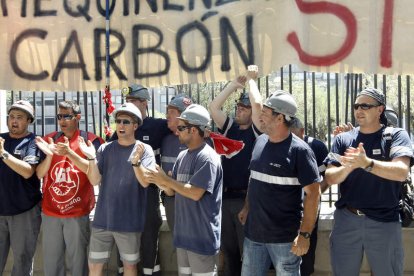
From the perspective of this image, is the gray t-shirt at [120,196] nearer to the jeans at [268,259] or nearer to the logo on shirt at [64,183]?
the logo on shirt at [64,183]

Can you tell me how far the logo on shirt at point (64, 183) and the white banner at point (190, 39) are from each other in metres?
1.16

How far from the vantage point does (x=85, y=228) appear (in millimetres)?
4848

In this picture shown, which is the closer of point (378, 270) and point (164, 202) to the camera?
point (378, 270)

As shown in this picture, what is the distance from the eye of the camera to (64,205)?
474 cm

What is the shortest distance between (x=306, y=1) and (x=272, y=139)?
1725mm

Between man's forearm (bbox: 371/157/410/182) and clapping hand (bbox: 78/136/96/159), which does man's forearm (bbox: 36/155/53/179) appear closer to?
clapping hand (bbox: 78/136/96/159)

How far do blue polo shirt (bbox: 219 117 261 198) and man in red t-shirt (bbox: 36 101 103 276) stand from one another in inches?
48.5

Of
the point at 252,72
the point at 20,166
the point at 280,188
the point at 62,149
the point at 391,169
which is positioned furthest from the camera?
the point at 252,72

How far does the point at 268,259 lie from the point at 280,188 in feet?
1.90

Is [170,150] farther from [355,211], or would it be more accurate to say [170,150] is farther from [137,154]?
[355,211]

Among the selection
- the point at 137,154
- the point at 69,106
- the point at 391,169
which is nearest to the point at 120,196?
the point at 137,154

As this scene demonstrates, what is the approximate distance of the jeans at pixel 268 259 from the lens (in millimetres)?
3879

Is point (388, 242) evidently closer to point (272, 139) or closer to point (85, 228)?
point (272, 139)

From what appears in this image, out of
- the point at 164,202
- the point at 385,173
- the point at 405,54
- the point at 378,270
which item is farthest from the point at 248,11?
the point at 378,270
